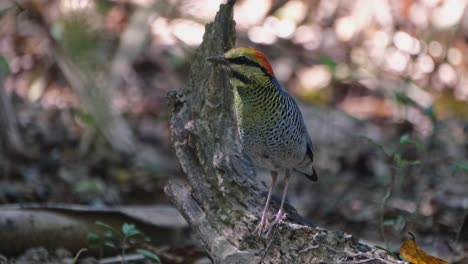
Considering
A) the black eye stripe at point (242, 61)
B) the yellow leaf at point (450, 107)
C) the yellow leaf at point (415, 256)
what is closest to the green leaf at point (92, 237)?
the black eye stripe at point (242, 61)

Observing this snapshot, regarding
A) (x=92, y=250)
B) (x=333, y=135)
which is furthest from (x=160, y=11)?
(x=92, y=250)

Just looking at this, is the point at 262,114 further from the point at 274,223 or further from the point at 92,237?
the point at 92,237

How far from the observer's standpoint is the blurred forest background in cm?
753

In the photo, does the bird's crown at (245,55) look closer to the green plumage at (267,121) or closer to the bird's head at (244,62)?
the bird's head at (244,62)

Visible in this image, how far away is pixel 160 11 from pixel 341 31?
12.8 feet

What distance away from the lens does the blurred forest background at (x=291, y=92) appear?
753cm

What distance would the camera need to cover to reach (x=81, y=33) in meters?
7.93

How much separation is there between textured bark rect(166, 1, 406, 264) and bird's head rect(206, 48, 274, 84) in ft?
0.82

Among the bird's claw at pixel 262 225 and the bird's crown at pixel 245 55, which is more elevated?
the bird's crown at pixel 245 55

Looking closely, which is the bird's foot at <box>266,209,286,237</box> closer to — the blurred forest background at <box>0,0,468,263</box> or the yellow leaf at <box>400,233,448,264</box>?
the yellow leaf at <box>400,233,448,264</box>

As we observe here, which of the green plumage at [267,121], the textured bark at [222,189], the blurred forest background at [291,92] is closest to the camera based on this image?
the textured bark at [222,189]

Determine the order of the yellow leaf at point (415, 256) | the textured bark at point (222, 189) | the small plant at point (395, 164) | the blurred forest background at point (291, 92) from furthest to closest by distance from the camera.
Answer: the blurred forest background at point (291, 92), the small plant at point (395, 164), the yellow leaf at point (415, 256), the textured bark at point (222, 189)

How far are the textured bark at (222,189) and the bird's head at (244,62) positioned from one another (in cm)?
25

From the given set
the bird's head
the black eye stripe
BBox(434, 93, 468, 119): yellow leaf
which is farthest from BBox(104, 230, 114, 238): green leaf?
BBox(434, 93, 468, 119): yellow leaf
